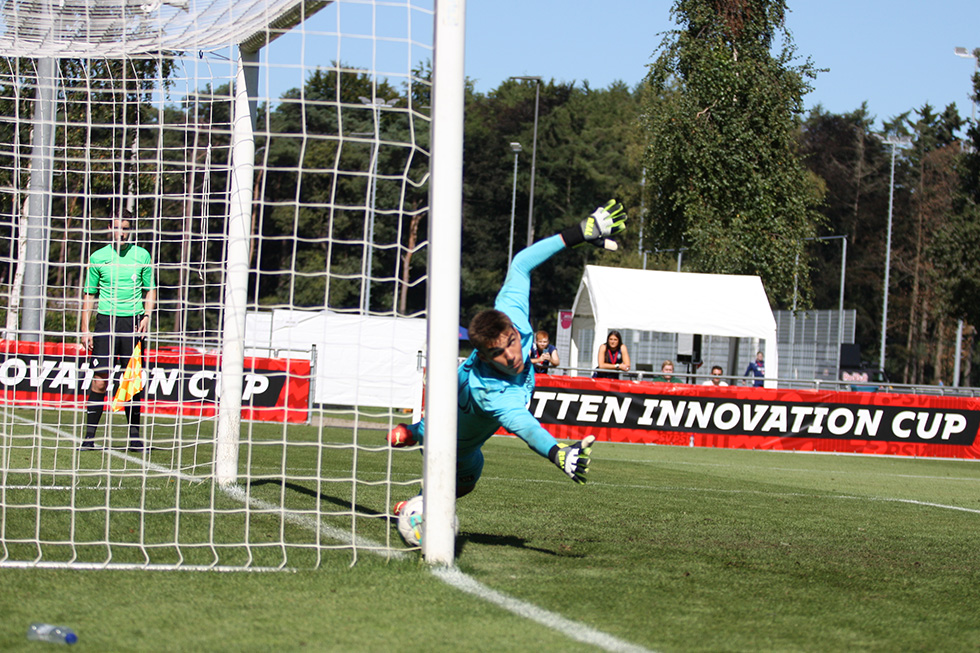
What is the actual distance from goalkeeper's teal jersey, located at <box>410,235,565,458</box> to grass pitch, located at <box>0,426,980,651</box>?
2.01 feet

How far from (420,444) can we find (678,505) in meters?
3.16

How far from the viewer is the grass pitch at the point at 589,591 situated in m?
3.44

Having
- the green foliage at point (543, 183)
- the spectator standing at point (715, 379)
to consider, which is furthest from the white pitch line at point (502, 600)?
the green foliage at point (543, 183)

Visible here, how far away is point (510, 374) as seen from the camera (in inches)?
196

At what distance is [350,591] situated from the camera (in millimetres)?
4066

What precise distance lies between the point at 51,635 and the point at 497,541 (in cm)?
272

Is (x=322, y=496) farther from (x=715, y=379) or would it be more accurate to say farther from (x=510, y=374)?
(x=715, y=379)

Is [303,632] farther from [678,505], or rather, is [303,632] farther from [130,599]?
[678,505]

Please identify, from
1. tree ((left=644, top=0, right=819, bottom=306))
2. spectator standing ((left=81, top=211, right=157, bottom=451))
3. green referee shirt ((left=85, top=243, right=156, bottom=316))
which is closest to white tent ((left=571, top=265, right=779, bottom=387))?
tree ((left=644, top=0, right=819, bottom=306))

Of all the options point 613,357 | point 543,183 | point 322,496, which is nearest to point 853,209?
point 543,183

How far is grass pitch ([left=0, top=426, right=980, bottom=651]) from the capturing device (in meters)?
3.44

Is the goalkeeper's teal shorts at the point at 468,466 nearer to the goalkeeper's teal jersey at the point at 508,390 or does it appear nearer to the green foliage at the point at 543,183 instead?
the goalkeeper's teal jersey at the point at 508,390

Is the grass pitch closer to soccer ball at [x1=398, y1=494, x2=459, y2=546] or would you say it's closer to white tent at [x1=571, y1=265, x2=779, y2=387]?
soccer ball at [x1=398, y1=494, x2=459, y2=546]

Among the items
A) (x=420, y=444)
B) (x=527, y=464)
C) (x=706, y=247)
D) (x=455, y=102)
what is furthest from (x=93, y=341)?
(x=706, y=247)
